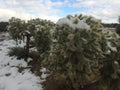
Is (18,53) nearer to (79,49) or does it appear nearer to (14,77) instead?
(14,77)

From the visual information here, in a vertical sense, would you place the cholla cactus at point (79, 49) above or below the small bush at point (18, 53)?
above

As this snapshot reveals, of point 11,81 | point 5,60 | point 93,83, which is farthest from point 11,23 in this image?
point 93,83

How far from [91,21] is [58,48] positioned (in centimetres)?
178

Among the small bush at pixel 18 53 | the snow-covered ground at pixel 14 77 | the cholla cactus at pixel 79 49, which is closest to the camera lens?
the cholla cactus at pixel 79 49

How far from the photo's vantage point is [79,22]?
10500mm

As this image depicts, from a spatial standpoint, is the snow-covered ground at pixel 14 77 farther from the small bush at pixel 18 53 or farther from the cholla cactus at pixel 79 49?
the cholla cactus at pixel 79 49

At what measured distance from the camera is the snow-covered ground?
13.7 m

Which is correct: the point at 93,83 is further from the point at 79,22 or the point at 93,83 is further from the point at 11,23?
the point at 11,23

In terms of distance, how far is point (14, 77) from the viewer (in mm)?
15281

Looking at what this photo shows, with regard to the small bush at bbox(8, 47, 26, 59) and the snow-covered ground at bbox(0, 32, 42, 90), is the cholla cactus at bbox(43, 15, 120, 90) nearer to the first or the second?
the snow-covered ground at bbox(0, 32, 42, 90)

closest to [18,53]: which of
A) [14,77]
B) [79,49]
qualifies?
[14,77]

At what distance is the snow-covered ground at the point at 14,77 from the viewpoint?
1366 cm

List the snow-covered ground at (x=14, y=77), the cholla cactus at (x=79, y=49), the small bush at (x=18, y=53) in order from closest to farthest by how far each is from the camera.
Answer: the cholla cactus at (x=79, y=49) < the snow-covered ground at (x=14, y=77) < the small bush at (x=18, y=53)

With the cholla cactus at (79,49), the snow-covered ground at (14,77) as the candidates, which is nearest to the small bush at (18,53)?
the snow-covered ground at (14,77)
